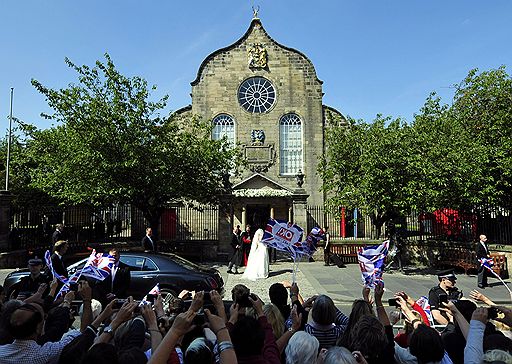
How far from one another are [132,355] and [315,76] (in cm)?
3212

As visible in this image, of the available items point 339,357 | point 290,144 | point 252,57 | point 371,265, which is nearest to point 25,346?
point 339,357

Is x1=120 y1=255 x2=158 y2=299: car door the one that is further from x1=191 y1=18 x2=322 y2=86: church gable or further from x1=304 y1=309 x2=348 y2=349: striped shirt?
x1=191 y1=18 x2=322 y2=86: church gable

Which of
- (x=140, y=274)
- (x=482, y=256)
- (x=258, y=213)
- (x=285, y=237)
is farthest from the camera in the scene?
(x=258, y=213)

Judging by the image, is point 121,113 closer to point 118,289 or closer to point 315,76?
point 118,289

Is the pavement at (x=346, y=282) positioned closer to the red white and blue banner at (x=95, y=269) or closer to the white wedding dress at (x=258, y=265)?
the white wedding dress at (x=258, y=265)

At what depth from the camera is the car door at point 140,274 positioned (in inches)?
383

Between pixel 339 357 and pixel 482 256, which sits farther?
pixel 482 256

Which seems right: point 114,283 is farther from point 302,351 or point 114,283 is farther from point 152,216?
point 152,216

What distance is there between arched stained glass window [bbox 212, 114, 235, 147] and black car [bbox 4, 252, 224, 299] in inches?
898

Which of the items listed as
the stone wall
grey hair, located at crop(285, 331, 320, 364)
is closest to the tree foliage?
the stone wall

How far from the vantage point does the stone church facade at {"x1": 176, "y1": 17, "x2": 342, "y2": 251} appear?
3231 cm

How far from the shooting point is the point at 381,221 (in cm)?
2055

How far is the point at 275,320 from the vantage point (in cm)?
420

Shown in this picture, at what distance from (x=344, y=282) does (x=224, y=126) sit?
64.6ft
